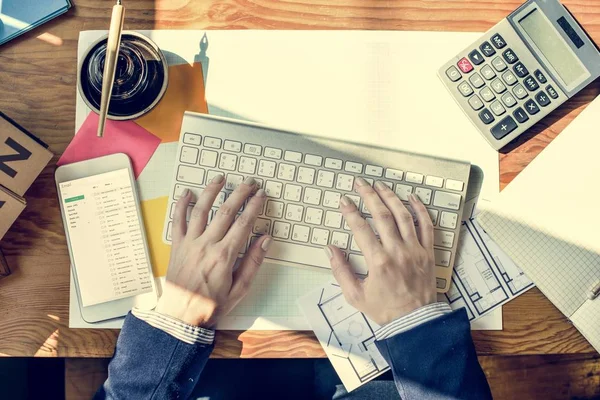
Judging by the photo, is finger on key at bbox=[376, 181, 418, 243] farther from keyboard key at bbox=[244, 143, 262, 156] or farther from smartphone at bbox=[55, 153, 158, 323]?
smartphone at bbox=[55, 153, 158, 323]

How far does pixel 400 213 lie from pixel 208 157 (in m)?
0.27

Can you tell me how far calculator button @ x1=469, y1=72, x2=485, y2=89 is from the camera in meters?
0.72

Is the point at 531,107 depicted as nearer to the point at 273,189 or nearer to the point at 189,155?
the point at 273,189

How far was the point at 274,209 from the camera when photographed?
71 centimetres

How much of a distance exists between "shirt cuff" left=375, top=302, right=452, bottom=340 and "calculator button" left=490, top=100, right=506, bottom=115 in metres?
0.27

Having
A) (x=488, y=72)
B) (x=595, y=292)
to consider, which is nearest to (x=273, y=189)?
(x=488, y=72)

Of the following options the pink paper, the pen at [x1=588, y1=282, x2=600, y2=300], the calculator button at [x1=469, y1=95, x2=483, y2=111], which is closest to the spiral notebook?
the pen at [x1=588, y1=282, x2=600, y2=300]

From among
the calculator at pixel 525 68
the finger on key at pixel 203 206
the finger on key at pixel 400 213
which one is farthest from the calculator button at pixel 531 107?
the finger on key at pixel 203 206

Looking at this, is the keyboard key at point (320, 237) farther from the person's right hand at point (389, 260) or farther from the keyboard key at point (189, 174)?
the keyboard key at point (189, 174)

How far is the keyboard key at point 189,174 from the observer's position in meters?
0.71

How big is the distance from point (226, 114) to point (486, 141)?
0.36 metres

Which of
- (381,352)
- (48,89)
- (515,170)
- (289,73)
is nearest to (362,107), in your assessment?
(289,73)

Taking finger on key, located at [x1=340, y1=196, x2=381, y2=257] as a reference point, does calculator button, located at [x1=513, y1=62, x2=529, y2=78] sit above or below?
above

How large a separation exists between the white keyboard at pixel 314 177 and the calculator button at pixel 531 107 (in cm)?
11
